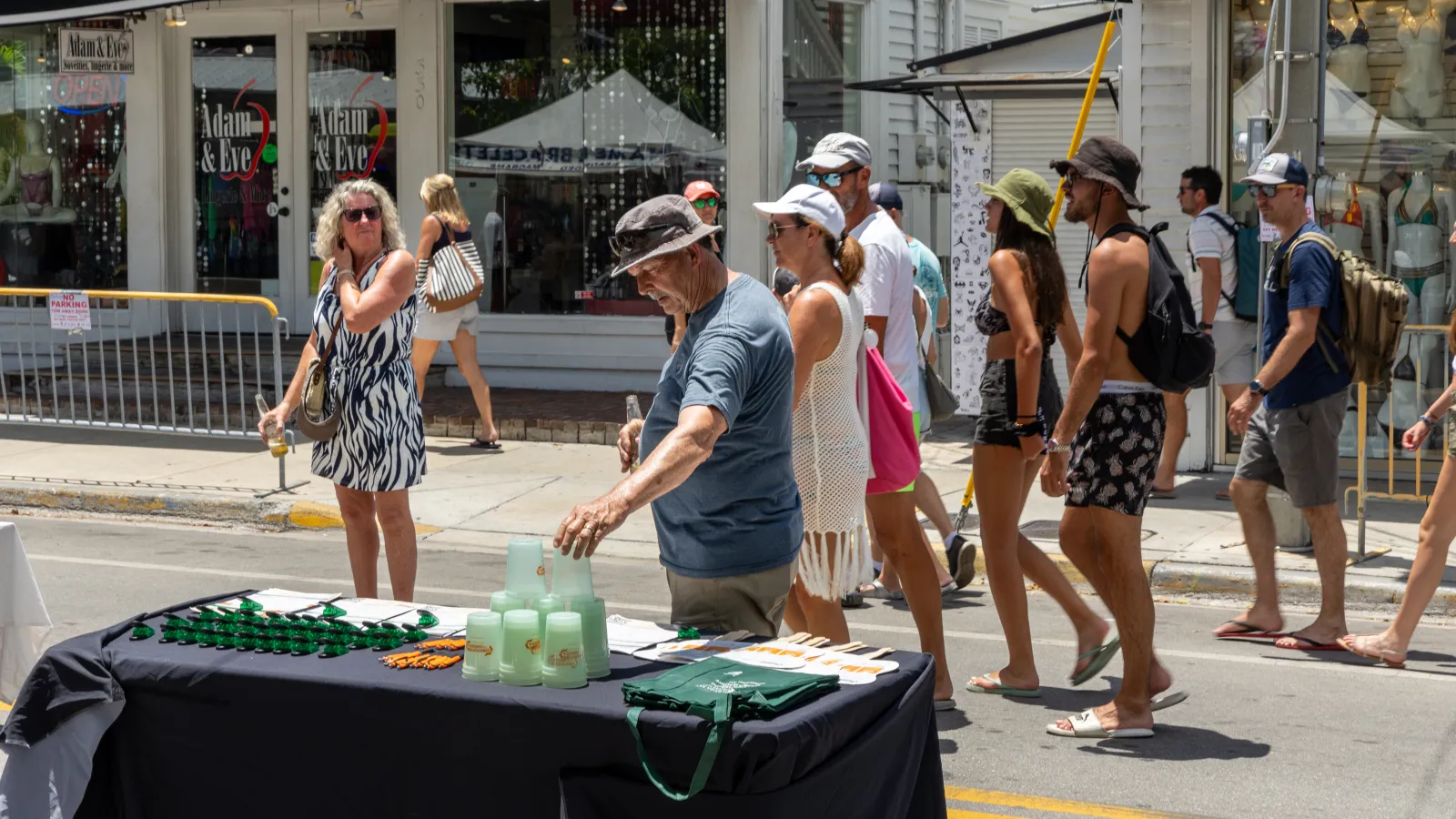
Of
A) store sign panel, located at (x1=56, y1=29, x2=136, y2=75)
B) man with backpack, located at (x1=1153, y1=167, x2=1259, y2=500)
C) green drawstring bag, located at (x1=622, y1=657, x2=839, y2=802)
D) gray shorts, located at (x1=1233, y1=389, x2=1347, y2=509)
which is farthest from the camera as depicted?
store sign panel, located at (x1=56, y1=29, x2=136, y2=75)

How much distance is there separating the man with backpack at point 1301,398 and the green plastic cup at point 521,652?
13.7 feet

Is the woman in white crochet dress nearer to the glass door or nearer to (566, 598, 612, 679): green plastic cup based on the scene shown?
(566, 598, 612, 679): green plastic cup

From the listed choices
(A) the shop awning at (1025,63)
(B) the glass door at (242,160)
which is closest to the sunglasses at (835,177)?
(A) the shop awning at (1025,63)

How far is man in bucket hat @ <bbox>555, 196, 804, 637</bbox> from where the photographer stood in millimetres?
4062

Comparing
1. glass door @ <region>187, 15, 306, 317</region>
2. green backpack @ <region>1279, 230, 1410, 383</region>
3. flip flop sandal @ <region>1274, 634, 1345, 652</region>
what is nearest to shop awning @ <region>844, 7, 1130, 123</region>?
green backpack @ <region>1279, 230, 1410, 383</region>

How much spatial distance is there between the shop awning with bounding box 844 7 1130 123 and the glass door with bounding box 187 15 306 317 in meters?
5.97

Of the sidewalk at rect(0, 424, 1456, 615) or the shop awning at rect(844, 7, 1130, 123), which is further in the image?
the shop awning at rect(844, 7, 1130, 123)

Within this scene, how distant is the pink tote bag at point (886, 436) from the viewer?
5.76m

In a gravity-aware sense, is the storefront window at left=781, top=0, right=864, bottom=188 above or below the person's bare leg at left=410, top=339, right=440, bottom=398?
above

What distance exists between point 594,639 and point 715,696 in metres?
0.44

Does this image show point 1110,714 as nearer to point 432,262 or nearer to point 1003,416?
point 1003,416


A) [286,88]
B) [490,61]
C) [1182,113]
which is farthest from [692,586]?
[286,88]

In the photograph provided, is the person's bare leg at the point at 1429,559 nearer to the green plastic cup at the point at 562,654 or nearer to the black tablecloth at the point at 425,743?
the black tablecloth at the point at 425,743

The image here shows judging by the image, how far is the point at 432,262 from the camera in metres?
11.6
